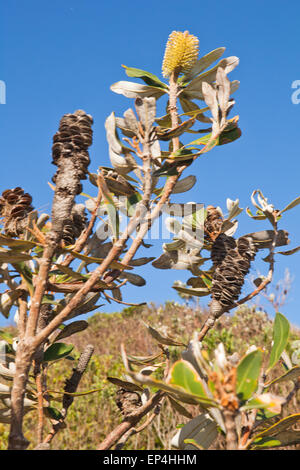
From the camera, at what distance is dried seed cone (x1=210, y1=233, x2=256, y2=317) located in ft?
3.21

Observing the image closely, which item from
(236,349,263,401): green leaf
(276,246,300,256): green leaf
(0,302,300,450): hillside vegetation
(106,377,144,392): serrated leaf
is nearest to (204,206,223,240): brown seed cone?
(276,246,300,256): green leaf

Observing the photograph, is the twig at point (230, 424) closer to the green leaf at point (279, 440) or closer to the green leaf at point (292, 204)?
the green leaf at point (279, 440)

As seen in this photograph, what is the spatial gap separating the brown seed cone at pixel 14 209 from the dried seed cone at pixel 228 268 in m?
0.45

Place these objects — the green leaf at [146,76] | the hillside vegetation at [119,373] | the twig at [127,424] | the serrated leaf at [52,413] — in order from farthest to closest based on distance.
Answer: the hillside vegetation at [119,373] < the green leaf at [146,76] < the serrated leaf at [52,413] < the twig at [127,424]

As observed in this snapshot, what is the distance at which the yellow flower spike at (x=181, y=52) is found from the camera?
42.0 inches

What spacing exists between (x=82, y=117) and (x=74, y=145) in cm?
7

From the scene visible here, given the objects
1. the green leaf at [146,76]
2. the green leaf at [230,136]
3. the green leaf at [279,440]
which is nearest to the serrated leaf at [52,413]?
the green leaf at [279,440]

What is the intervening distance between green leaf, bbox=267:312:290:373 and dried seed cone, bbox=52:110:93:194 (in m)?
0.46

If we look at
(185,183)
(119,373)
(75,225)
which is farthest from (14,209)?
(119,373)

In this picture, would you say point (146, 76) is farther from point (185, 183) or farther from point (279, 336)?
point (279, 336)

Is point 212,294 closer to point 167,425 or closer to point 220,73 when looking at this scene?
point 220,73

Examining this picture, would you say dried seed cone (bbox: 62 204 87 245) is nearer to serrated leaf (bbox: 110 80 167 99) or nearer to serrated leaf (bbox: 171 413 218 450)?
serrated leaf (bbox: 110 80 167 99)

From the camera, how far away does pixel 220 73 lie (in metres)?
0.90
